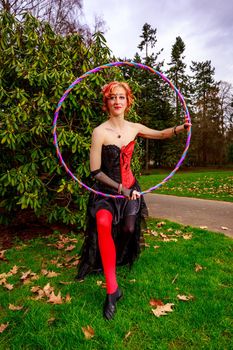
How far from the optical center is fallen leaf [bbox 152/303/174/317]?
289 centimetres

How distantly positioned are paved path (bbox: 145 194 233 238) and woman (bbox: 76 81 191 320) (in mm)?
3068

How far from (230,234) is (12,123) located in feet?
14.5

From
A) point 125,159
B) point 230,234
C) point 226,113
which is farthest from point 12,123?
point 226,113

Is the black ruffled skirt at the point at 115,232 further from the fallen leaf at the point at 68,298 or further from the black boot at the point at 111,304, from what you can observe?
the black boot at the point at 111,304

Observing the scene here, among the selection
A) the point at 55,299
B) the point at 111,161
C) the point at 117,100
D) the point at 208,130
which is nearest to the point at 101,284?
the point at 55,299

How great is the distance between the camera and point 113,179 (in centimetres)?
340

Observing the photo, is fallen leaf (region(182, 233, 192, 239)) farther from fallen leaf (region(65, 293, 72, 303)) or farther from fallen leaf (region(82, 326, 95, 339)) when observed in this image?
fallen leaf (region(82, 326, 95, 339))

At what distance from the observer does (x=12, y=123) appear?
15.6 ft

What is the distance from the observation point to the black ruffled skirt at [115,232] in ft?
10.8

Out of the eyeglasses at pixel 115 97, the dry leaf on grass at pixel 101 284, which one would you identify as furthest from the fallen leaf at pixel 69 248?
the eyeglasses at pixel 115 97

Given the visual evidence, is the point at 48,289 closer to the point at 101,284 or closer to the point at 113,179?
the point at 101,284

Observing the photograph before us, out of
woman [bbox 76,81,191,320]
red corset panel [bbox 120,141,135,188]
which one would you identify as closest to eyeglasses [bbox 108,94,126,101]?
woman [bbox 76,81,191,320]

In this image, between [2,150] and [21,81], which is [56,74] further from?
[2,150]

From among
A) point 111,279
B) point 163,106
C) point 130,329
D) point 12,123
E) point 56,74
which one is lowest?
point 130,329
